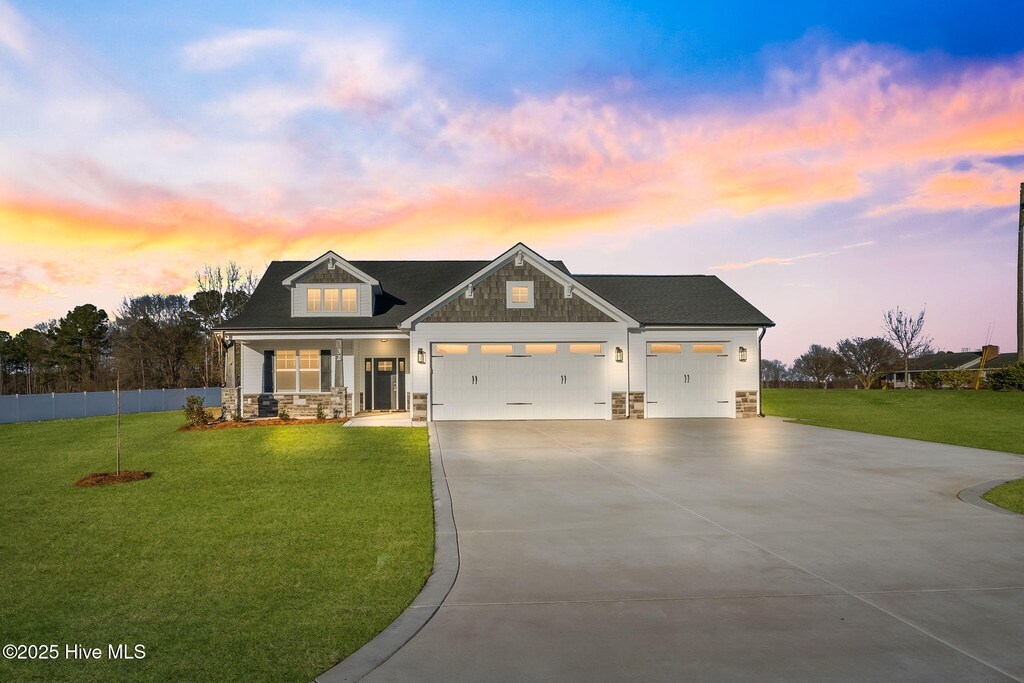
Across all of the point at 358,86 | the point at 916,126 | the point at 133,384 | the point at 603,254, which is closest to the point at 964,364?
the point at 603,254

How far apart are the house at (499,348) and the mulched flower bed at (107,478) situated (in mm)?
10705

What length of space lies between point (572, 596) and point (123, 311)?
59.7 metres

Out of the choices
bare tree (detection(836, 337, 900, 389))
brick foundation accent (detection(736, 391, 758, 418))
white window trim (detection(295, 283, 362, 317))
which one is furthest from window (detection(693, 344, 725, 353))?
bare tree (detection(836, 337, 900, 389))

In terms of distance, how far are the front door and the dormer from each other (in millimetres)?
2237

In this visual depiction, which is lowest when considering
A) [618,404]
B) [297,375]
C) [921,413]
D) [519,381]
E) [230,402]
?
[921,413]

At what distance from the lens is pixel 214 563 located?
5785mm

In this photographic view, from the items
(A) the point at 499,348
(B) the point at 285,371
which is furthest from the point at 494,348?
(B) the point at 285,371

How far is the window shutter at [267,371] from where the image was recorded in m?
23.1

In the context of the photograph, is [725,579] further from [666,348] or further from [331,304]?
[331,304]

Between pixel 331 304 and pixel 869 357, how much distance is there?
58543 millimetres

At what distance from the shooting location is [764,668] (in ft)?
12.0

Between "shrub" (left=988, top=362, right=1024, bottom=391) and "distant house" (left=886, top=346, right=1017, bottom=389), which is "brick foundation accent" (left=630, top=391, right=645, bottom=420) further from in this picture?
"distant house" (left=886, top=346, right=1017, bottom=389)

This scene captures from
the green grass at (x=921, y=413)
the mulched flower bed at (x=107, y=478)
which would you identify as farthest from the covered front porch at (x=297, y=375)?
the green grass at (x=921, y=413)

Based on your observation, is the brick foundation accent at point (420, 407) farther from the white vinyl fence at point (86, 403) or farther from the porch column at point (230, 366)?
the white vinyl fence at point (86, 403)
